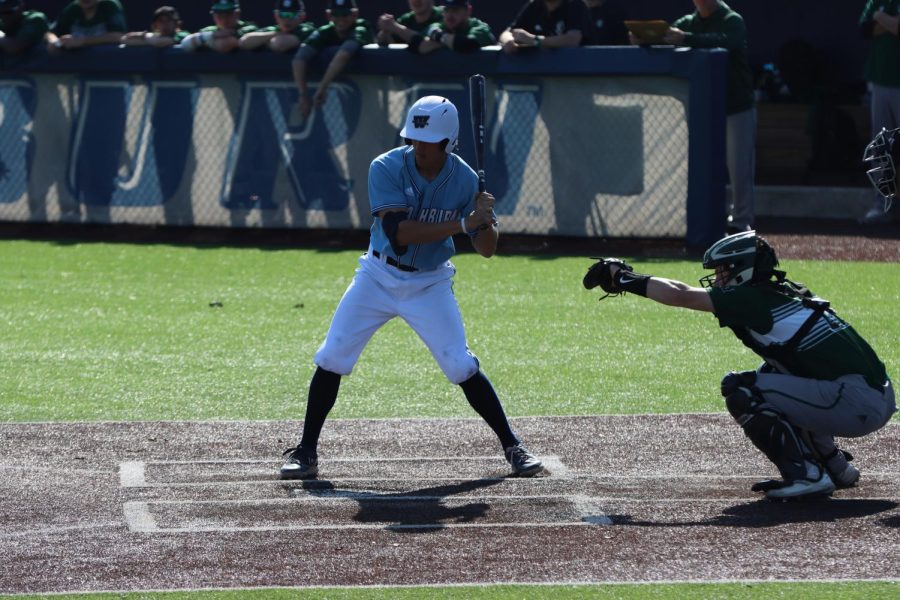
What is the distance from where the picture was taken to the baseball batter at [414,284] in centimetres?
625

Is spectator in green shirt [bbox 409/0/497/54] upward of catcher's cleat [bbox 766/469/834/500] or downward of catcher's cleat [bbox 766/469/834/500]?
upward

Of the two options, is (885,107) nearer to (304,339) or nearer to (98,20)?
(304,339)

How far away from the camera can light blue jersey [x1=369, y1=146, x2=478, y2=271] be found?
6262 mm

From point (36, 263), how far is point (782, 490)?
8214 mm

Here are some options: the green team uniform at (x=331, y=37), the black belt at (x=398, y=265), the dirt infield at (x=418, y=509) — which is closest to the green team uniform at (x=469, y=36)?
the green team uniform at (x=331, y=37)

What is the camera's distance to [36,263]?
40.8 ft

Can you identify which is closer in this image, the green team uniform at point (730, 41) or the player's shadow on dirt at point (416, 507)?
the player's shadow on dirt at point (416, 507)

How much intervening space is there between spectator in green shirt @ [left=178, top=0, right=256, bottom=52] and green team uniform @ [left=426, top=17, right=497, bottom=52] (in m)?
1.88

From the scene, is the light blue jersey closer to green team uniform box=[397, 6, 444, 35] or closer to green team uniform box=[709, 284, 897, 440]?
green team uniform box=[709, 284, 897, 440]

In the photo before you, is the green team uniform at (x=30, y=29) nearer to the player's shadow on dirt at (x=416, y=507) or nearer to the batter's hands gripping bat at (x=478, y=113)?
the batter's hands gripping bat at (x=478, y=113)

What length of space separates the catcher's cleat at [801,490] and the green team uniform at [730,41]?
282 inches

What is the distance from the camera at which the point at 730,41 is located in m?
12.5

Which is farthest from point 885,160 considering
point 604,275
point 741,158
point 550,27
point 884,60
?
point 884,60

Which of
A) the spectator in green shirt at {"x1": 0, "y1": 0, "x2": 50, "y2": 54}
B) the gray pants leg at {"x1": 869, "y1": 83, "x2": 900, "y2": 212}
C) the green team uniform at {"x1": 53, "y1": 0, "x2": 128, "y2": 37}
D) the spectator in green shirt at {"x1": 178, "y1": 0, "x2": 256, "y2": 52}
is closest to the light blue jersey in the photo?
the spectator in green shirt at {"x1": 178, "y1": 0, "x2": 256, "y2": 52}
